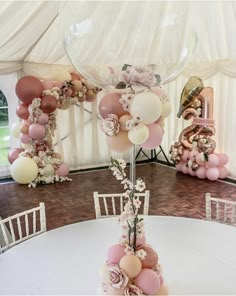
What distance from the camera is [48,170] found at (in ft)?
19.9

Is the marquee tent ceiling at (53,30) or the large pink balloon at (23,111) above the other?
the marquee tent ceiling at (53,30)

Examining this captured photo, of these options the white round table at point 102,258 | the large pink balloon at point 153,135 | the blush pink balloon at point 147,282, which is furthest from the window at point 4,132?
the blush pink balloon at point 147,282

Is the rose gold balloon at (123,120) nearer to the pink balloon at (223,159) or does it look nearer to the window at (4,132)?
the pink balloon at (223,159)

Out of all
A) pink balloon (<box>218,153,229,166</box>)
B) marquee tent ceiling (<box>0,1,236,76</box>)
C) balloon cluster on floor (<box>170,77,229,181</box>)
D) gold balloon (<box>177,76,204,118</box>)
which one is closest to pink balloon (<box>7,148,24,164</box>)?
marquee tent ceiling (<box>0,1,236,76</box>)

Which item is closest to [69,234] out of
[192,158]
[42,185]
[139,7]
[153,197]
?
[139,7]

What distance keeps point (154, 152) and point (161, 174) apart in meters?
1.31

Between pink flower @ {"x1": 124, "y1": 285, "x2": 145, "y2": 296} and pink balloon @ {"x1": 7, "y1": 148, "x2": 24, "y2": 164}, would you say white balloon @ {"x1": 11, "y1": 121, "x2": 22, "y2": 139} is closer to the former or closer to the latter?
pink balloon @ {"x1": 7, "y1": 148, "x2": 24, "y2": 164}

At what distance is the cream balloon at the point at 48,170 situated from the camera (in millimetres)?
6031

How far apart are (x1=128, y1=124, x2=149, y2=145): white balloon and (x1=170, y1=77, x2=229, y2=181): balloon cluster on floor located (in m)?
4.92

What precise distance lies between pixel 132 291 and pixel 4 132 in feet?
18.7

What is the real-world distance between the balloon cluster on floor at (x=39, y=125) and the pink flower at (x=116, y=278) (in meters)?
4.41

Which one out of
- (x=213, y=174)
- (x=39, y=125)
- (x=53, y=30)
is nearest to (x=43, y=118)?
(x=39, y=125)

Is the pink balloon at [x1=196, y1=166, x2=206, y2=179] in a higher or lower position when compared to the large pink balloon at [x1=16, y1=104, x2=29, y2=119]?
lower

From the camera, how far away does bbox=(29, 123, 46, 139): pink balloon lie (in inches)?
224
